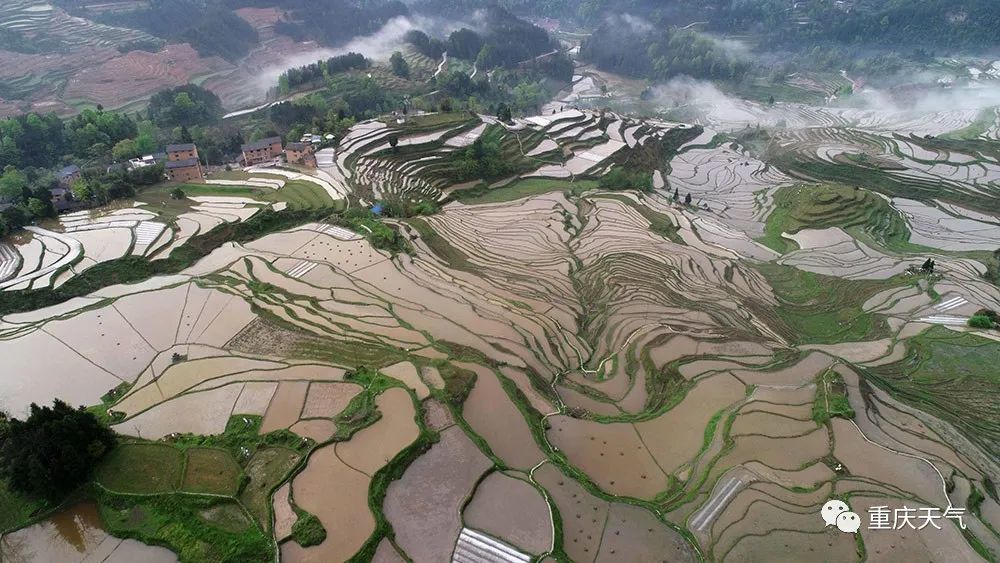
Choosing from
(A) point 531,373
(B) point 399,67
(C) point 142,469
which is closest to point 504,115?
(B) point 399,67

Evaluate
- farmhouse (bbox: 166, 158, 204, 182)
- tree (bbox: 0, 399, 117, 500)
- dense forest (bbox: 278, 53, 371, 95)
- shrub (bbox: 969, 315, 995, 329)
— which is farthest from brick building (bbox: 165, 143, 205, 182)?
shrub (bbox: 969, 315, 995, 329)

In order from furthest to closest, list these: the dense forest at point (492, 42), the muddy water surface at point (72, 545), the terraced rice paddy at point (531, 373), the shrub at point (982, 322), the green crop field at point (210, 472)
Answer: the dense forest at point (492, 42), the shrub at point (982, 322), the green crop field at point (210, 472), the terraced rice paddy at point (531, 373), the muddy water surface at point (72, 545)

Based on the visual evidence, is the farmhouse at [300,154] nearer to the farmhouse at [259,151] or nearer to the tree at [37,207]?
the farmhouse at [259,151]

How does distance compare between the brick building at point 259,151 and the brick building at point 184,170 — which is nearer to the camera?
the brick building at point 184,170

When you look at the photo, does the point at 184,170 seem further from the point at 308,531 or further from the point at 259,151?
the point at 308,531

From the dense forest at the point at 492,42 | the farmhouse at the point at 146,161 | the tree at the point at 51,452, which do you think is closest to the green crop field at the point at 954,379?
the tree at the point at 51,452

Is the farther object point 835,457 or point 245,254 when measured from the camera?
point 245,254

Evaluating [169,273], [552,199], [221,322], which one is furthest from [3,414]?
[552,199]

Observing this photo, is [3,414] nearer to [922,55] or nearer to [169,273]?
[169,273]
